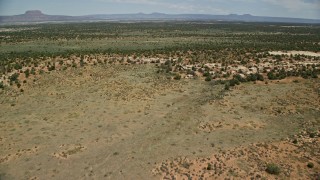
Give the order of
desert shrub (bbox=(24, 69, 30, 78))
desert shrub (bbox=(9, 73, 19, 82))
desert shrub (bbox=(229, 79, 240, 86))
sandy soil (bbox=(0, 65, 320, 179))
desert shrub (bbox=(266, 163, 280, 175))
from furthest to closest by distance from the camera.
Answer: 1. desert shrub (bbox=(24, 69, 30, 78))
2. desert shrub (bbox=(9, 73, 19, 82))
3. desert shrub (bbox=(229, 79, 240, 86))
4. sandy soil (bbox=(0, 65, 320, 179))
5. desert shrub (bbox=(266, 163, 280, 175))

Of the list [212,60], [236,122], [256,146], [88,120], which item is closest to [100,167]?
[88,120]

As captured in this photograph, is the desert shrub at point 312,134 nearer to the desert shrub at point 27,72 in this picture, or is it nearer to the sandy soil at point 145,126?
the sandy soil at point 145,126

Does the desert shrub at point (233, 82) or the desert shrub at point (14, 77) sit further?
the desert shrub at point (14, 77)

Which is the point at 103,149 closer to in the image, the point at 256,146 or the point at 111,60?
the point at 256,146

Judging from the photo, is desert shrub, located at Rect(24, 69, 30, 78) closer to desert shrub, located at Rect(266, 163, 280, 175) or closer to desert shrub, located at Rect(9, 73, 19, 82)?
desert shrub, located at Rect(9, 73, 19, 82)

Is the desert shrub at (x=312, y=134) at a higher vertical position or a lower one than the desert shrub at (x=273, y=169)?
higher

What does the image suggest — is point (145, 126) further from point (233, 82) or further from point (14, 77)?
point (14, 77)

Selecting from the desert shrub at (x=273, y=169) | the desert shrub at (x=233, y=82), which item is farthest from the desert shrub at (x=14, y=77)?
the desert shrub at (x=273, y=169)

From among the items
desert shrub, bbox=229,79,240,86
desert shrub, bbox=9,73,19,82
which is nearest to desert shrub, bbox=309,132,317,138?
desert shrub, bbox=229,79,240,86
